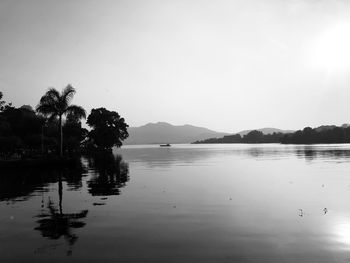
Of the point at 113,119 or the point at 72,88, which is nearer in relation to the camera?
the point at 72,88

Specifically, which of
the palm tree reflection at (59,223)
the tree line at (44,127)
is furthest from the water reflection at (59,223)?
the tree line at (44,127)

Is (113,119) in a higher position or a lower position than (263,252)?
higher

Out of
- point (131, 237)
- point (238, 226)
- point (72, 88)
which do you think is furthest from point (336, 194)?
point (72, 88)

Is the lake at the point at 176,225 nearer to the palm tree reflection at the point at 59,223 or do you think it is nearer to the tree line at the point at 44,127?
the palm tree reflection at the point at 59,223

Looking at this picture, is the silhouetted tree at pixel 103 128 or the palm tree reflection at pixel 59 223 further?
the silhouetted tree at pixel 103 128

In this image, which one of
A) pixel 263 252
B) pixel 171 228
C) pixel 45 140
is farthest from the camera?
pixel 45 140

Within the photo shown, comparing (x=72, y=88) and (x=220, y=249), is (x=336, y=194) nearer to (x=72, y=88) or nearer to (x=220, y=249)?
(x=220, y=249)

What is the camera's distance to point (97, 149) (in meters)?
149

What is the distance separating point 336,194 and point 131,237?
18056mm

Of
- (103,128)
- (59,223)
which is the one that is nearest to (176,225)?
(59,223)

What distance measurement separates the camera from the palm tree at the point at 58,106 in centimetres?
6675

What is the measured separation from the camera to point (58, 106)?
67500 millimetres

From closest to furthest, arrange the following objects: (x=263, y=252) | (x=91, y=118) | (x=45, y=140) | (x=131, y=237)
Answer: (x=263, y=252)
(x=131, y=237)
(x=45, y=140)
(x=91, y=118)

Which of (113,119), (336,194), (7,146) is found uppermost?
(113,119)
